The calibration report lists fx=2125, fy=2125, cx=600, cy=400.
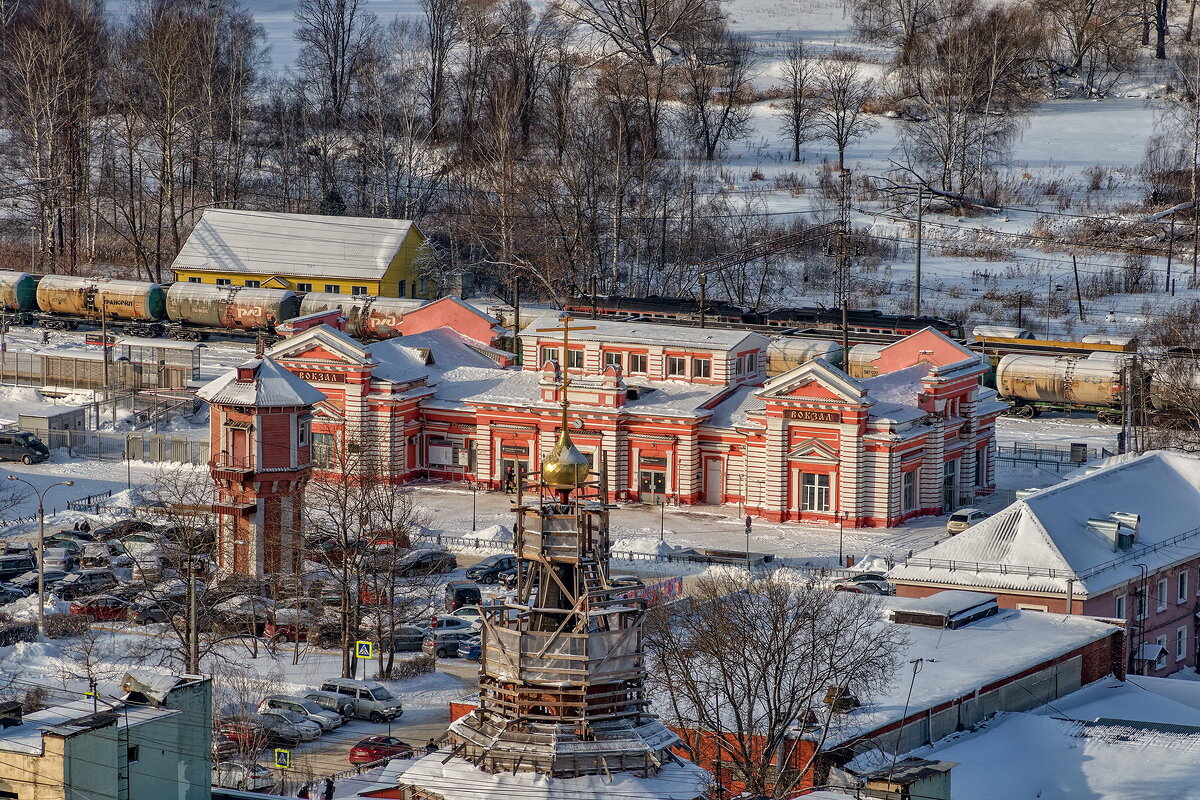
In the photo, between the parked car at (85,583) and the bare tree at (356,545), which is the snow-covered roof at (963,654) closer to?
the bare tree at (356,545)

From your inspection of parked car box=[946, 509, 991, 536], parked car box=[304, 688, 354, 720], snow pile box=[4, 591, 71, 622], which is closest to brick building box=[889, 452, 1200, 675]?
parked car box=[946, 509, 991, 536]

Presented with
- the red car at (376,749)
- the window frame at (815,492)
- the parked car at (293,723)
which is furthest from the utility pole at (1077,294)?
the red car at (376,749)

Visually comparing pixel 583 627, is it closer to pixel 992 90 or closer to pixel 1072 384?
pixel 1072 384

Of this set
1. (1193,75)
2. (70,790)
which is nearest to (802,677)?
(70,790)

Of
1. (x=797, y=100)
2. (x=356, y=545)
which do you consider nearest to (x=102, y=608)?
(x=356, y=545)

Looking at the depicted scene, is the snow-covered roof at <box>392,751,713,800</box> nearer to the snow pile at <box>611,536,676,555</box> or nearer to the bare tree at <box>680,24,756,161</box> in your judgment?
the snow pile at <box>611,536,676,555</box>
